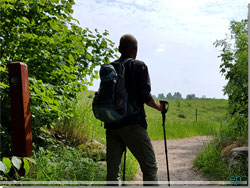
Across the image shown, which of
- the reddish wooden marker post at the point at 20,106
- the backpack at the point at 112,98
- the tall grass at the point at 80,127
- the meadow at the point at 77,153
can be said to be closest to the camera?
the backpack at the point at 112,98

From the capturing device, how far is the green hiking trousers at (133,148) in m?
3.69

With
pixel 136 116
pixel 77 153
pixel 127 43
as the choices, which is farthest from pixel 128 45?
pixel 77 153

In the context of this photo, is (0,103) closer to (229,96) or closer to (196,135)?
(229,96)

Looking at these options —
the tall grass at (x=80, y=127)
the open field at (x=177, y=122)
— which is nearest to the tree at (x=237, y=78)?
the open field at (x=177, y=122)

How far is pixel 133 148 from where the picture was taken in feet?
12.3

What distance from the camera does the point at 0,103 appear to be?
216 inches

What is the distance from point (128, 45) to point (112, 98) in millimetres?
727

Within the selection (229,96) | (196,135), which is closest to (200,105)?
(196,135)

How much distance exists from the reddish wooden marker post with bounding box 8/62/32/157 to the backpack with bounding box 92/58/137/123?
1.54m

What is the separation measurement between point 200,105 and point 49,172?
27.0m

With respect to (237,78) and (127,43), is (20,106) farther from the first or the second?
(237,78)

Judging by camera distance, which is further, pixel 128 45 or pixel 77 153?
pixel 77 153

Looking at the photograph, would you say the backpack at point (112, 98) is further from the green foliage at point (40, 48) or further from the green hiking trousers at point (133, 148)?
the green foliage at point (40, 48)

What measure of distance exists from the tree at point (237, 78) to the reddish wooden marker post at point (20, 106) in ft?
16.0
